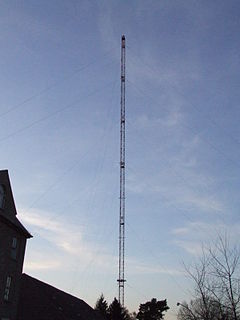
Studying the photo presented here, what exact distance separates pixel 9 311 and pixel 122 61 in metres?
32.3

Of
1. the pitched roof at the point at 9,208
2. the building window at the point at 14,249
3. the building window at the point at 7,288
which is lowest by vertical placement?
the building window at the point at 7,288

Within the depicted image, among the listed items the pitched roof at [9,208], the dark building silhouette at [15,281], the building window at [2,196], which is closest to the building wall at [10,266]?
the dark building silhouette at [15,281]

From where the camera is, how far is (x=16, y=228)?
31.5 m

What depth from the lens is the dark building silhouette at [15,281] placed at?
96.6 feet

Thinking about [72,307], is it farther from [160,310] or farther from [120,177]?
[160,310]

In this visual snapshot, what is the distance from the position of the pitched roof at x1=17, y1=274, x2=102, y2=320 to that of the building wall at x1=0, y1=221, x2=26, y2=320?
5811mm

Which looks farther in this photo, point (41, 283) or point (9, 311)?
point (41, 283)

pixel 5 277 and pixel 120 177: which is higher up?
pixel 120 177

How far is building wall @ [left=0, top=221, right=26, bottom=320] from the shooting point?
28.9 metres

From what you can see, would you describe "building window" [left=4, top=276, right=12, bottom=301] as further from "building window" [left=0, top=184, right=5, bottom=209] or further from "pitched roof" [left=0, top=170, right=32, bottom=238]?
"building window" [left=0, top=184, right=5, bottom=209]

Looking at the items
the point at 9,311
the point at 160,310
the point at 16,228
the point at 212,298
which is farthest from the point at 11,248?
the point at 160,310

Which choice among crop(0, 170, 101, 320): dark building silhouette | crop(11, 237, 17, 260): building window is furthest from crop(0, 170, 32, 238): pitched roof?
crop(11, 237, 17, 260): building window

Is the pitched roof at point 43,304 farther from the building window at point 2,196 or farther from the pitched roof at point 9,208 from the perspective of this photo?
the building window at point 2,196

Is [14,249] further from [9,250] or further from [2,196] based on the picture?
[2,196]
